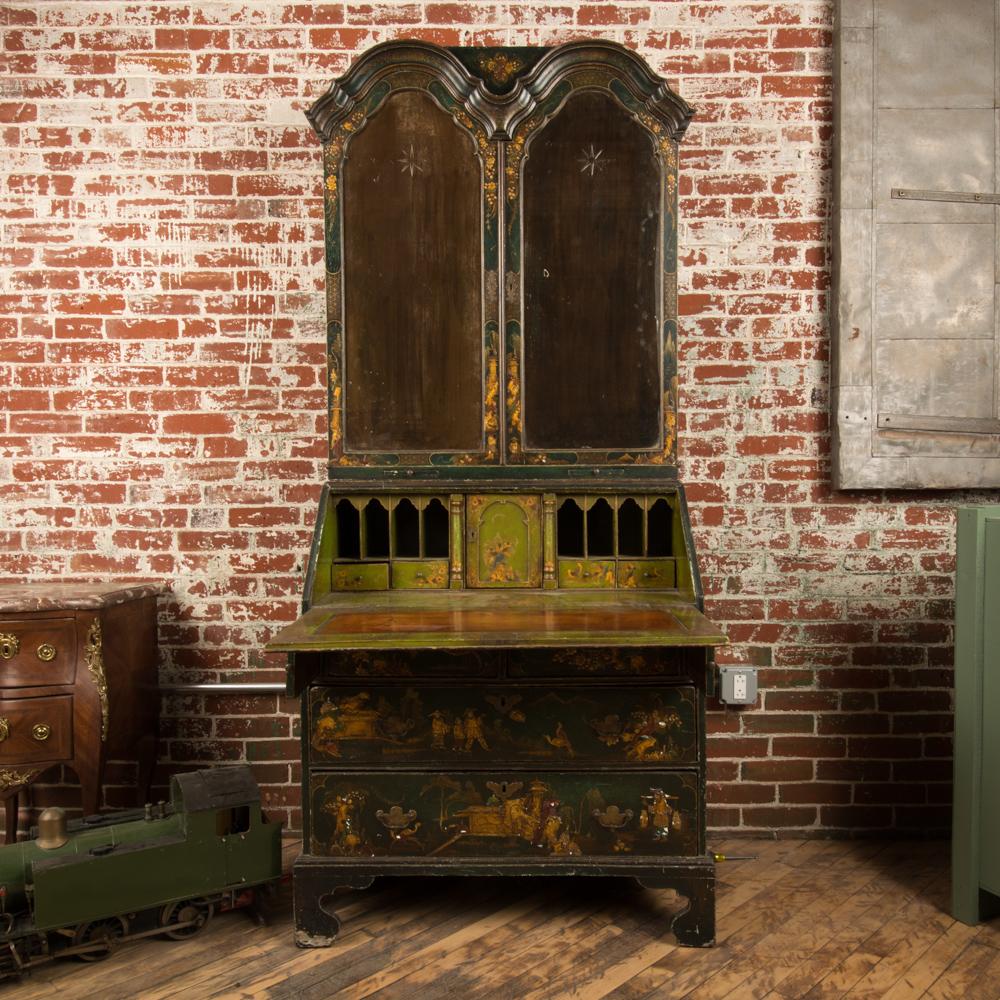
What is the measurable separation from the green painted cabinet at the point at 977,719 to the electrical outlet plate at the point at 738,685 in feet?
2.24

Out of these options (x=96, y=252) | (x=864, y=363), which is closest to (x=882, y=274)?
(x=864, y=363)

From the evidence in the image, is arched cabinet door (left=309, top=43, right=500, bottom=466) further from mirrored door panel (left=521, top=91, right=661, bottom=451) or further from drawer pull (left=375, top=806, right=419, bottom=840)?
drawer pull (left=375, top=806, right=419, bottom=840)

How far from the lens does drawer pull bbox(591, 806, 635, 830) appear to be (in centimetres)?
226

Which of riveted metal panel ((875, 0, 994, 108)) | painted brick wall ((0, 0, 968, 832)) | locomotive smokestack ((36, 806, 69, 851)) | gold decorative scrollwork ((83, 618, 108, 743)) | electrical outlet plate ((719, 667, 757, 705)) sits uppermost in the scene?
riveted metal panel ((875, 0, 994, 108))

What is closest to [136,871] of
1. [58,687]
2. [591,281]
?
[58,687]

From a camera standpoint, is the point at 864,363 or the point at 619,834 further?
the point at 864,363

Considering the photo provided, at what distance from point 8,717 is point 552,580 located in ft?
5.08

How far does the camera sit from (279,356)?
300 cm

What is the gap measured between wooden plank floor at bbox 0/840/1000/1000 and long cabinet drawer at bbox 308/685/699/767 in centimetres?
48

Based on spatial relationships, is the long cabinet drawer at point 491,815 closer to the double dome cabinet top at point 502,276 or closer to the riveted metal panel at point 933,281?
the double dome cabinet top at point 502,276

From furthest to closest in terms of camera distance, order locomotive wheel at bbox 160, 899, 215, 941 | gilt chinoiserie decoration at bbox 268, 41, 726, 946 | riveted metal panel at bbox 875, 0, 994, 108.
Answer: riveted metal panel at bbox 875, 0, 994, 108 → gilt chinoiserie decoration at bbox 268, 41, 726, 946 → locomotive wheel at bbox 160, 899, 215, 941

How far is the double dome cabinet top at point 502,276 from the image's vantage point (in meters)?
2.47

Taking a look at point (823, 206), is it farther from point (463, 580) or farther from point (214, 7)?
point (214, 7)

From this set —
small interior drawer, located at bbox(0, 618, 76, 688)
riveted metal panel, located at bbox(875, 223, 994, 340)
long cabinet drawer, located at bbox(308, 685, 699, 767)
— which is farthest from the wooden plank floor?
riveted metal panel, located at bbox(875, 223, 994, 340)
